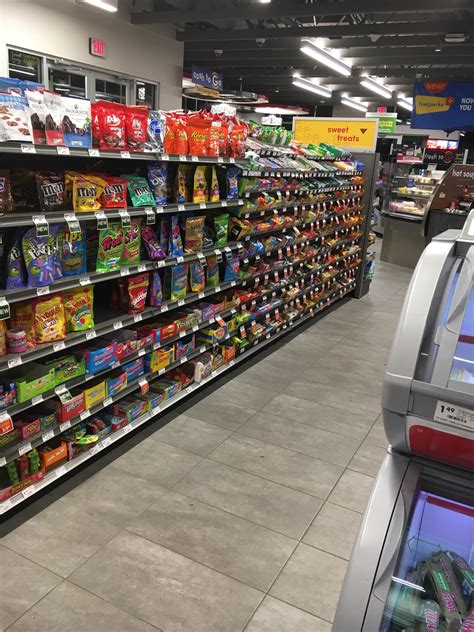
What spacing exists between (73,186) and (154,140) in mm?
769

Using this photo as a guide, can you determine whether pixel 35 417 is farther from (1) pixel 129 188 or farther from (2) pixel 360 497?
(2) pixel 360 497

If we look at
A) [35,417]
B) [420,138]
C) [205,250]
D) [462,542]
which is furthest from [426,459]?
[420,138]

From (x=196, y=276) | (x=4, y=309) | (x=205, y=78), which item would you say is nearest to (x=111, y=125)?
(x=4, y=309)

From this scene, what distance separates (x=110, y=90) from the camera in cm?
991

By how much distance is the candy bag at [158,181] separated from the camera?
144 inches

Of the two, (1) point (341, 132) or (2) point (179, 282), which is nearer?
(2) point (179, 282)

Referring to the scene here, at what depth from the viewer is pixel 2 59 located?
7.12m

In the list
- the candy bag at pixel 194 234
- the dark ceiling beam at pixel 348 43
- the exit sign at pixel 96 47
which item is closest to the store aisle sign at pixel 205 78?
the dark ceiling beam at pixel 348 43

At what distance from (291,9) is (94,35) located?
324cm

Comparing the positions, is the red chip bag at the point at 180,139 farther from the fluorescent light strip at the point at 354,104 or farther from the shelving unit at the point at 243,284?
the fluorescent light strip at the point at 354,104

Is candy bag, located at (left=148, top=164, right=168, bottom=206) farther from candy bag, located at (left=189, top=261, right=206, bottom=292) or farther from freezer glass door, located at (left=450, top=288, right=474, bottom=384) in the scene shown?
freezer glass door, located at (left=450, top=288, right=474, bottom=384)

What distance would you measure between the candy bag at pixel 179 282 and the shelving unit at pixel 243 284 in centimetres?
6

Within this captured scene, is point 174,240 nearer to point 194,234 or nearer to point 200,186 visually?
point 194,234

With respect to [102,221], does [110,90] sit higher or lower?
higher
